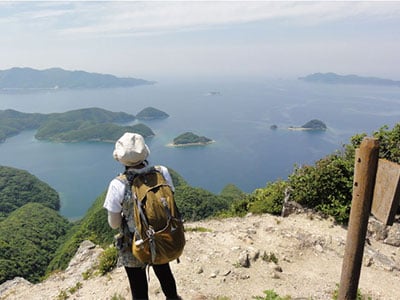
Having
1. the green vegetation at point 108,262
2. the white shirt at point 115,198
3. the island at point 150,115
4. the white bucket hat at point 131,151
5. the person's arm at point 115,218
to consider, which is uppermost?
the white bucket hat at point 131,151

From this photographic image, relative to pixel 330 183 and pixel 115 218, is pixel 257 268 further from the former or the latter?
pixel 115 218

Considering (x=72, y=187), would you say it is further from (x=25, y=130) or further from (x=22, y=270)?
(x=25, y=130)

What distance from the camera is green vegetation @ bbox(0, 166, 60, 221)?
6194 centimetres

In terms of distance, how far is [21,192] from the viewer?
213ft

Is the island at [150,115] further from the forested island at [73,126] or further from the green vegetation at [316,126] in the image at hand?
the green vegetation at [316,126]

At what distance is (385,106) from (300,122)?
4555cm

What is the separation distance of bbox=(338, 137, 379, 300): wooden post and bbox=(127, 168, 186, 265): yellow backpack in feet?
4.00

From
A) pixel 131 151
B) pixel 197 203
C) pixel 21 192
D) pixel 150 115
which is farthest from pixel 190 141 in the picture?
pixel 131 151

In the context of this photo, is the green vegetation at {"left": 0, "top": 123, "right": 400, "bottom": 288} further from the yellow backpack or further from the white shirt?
the white shirt

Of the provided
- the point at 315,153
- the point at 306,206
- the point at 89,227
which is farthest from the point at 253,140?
the point at 306,206

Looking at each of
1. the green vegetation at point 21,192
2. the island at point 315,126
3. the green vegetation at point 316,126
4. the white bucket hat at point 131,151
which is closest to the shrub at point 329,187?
the white bucket hat at point 131,151

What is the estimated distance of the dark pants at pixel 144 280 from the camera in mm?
2736

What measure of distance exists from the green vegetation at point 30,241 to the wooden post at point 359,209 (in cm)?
2532

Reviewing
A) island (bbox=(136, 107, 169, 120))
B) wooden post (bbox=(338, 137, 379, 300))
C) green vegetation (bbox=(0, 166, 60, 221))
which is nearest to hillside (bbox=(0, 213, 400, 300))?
wooden post (bbox=(338, 137, 379, 300))
